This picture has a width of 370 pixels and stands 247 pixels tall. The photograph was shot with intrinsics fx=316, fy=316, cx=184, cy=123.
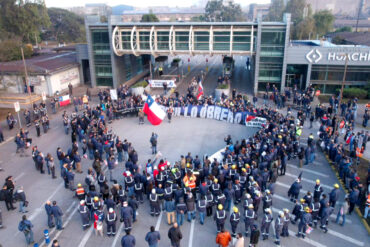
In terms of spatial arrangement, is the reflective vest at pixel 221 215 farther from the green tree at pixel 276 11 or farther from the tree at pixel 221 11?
the green tree at pixel 276 11

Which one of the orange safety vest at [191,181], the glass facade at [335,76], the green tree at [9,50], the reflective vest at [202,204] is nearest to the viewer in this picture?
the reflective vest at [202,204]

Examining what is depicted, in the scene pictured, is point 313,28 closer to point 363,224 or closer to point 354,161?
point 354,161

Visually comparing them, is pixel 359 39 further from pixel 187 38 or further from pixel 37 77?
pixel 37 77

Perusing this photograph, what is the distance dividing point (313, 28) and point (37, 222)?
70.6 m

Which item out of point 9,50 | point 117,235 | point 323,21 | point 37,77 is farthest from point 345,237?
point 323,21

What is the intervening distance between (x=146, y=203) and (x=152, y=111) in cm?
990

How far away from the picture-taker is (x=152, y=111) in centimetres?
2380

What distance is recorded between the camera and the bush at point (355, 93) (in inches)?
1254

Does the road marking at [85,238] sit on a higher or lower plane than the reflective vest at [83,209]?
lower

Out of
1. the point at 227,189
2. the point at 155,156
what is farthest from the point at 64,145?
the point at 227,189

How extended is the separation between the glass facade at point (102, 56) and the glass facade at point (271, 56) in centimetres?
1765

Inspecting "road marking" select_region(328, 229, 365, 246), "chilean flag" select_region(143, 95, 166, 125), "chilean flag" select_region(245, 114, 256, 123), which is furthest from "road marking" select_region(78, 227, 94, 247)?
"chilean flag" select_region(245, 114, 256, 123)

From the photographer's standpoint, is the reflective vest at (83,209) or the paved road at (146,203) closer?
the paved road at (146,203)

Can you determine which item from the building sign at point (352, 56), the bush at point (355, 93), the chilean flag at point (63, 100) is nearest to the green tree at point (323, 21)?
the building sign at point (352, 56)
